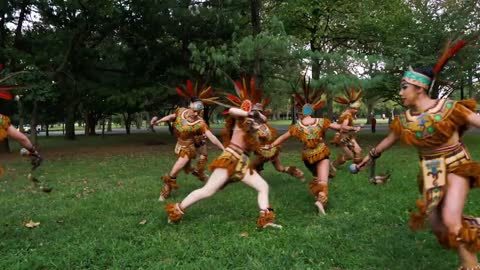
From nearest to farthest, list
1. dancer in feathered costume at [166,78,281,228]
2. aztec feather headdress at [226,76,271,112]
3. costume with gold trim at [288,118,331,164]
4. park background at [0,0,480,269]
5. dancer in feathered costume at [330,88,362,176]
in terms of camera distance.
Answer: park background at [0,0,480,269] → dancer in feathered costume at [166,78,281,228] → aztec feather headdress at [226,76,271,112] → costume with gold trim at [288,118,331,164] → dancer in feathered costume at [330,88,362,176]

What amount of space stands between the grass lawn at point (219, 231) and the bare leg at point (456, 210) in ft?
1.93

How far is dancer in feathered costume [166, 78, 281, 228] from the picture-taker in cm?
621

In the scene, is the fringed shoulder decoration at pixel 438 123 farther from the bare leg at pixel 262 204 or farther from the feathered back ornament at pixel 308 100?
the feathered back ornament at pixel 308 100

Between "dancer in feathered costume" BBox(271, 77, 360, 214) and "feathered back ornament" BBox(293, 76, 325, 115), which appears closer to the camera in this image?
"dancer in feathered costume" BBox(271, 77, 360, 214)

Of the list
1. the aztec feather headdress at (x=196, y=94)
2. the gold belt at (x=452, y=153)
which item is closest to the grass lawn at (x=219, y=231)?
the gold belt at (x=452, y=153)

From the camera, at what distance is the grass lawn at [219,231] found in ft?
16.5

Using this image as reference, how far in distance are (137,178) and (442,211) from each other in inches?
334

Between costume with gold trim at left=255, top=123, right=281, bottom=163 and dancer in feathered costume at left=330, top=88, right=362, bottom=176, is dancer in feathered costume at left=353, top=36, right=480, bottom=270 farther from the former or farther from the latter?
dancer in feathered costume at left=330, top=88, right=362, bottom=176

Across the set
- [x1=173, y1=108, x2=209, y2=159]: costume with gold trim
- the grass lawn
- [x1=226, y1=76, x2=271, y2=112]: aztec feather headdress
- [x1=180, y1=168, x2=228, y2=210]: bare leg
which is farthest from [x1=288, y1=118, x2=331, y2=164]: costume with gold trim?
[x1=173, y1=108, x2=209, y2=159]: costume with gold trim

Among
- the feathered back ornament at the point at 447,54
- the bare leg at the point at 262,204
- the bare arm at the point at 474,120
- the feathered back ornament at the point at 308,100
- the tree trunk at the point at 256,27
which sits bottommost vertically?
the bare leg at the point at 262,204

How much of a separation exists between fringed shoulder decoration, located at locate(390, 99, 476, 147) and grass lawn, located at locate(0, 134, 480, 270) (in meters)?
1.37

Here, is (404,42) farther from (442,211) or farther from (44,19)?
(442,211)

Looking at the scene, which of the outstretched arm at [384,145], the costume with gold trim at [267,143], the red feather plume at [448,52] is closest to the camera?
the red feather plume at [448,52]

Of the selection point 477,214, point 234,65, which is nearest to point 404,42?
point 234,65
